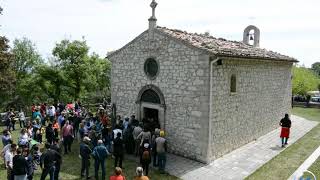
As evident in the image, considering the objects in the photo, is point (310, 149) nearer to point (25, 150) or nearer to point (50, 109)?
point (25, 150)

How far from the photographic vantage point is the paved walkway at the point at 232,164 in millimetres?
11609

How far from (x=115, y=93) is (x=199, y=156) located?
20.0ft

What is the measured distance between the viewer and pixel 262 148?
15266 millimetres

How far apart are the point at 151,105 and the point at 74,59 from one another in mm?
16848

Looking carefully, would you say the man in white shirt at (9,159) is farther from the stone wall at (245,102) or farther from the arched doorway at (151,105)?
the stone wall at (245,102)

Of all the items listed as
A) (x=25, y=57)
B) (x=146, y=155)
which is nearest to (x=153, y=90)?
(x=146, y=155)

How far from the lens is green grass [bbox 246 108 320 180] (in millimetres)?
11727

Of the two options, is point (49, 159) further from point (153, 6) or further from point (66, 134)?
point (153, 6)

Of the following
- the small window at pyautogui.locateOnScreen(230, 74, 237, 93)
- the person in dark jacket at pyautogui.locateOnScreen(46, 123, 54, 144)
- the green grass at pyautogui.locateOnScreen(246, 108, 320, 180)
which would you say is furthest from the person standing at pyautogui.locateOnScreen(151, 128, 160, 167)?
the person in dark jacket at pyautogui.locateOnScreen(46, 123, 54, 144)

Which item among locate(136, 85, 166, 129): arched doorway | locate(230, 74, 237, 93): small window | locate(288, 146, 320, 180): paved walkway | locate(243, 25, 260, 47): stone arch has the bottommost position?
locate(288, 146, 320, 180): paved walkway

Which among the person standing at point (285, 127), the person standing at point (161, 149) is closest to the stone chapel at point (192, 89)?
the person standing at point (285, 127)

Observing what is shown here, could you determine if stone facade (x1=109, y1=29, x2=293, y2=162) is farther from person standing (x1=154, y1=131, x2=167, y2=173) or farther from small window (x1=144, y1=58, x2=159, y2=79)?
person standing (x1=154, y1=131, x2=167, y2=173)

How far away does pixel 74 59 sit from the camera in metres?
29.5

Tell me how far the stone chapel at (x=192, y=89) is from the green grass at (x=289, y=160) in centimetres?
193
